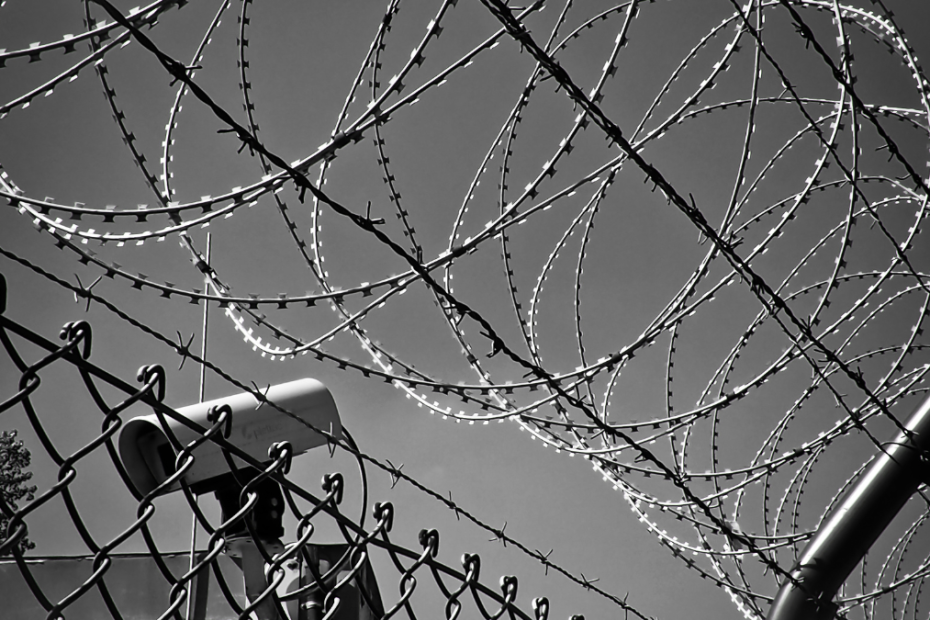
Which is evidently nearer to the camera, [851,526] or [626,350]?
[626,350]

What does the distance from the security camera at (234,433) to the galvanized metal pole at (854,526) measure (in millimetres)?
1996

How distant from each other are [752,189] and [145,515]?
4.32 metres

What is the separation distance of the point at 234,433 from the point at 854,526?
2.55 meters

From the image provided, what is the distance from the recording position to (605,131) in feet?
8.51

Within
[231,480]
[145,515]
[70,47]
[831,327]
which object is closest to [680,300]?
[831,327]

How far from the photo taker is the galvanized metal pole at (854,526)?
363 cm

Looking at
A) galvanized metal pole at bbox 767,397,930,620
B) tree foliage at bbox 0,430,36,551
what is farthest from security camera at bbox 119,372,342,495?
tree foliage at bbox 0,430,36,551

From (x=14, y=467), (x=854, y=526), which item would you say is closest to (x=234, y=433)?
(x=854, y=526)

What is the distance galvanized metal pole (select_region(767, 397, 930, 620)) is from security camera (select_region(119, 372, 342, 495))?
6.55 feet

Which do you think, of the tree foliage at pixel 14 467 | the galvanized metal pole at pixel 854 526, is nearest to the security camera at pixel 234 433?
the galvanized metal pole at pixel 854 526

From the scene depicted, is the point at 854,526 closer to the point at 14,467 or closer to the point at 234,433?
the point at 234,433

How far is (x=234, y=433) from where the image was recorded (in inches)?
106

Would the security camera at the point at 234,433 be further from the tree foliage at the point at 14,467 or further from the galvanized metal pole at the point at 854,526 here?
the tree foliage at the point at 14,467

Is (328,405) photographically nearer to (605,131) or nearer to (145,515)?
(605,131)
